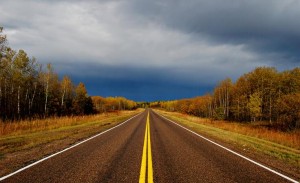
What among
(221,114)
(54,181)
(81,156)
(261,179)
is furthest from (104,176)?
(221,114)

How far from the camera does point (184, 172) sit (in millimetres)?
6754

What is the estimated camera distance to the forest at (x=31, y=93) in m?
40.3

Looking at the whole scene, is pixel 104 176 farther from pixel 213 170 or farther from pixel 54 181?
pixel 213 170

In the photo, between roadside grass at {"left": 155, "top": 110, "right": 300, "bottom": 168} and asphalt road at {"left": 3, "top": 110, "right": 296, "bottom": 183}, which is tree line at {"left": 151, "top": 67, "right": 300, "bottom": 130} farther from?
asphalt road at {"left": 3, "top": 110, "right": 296, "bottom": 183}

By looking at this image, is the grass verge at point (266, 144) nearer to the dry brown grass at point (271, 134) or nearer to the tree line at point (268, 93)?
the dry brown grass at point (271, 134)

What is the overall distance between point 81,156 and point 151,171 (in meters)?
3.28

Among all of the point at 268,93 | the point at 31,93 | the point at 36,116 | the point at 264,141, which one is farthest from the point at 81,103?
the point at 264,141

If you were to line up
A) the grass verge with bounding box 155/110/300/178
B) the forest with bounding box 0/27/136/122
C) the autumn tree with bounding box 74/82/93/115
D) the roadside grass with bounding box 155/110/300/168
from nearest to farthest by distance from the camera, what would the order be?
the grass verge with bounding box 155/110/300/178 → the roadside grass with bounding box 155/110/300/168 → the forest with bounding box 0/27/136/122 → the autumn tree with bounding box 74/82/93/115

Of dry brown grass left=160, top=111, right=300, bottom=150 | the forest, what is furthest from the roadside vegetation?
dry brown grass left=160, top=111, right=300, bottom=150

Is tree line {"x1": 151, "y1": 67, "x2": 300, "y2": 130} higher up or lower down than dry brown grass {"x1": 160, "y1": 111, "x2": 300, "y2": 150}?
higher up

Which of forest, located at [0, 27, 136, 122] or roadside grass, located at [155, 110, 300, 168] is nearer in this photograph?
roadside grass, located at [155, 110, 300, 168]

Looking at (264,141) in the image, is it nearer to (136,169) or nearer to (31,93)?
(136,169)

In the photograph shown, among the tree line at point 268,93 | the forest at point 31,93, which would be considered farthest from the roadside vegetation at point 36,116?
the tree line at point 268,93

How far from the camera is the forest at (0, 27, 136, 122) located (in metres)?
40.3
